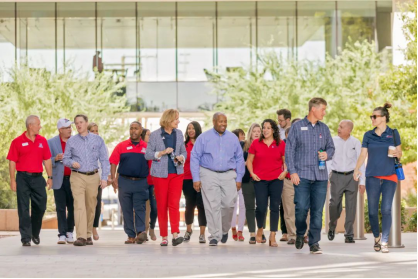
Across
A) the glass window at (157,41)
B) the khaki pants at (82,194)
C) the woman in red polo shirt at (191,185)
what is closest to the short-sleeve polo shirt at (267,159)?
the woman in red polo shirt at (191,185)

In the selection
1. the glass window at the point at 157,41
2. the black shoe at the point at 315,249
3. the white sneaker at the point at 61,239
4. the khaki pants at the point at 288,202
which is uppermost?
the glass window at the point at 157,41

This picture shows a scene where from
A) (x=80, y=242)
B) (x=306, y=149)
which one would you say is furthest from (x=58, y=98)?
(x=306, y=149)

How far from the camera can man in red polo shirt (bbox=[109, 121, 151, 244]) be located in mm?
→ 14742

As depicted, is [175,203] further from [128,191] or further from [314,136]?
[314,136]

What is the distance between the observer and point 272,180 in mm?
14164

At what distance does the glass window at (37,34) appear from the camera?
46.0 metres

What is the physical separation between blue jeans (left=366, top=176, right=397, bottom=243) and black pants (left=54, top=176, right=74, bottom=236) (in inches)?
189

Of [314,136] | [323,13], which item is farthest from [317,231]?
[323,13]

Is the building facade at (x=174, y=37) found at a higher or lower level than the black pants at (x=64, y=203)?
higher

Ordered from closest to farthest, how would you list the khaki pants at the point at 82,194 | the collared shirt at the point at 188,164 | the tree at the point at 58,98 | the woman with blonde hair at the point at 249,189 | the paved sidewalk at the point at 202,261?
the paved sidewalk at the point at 202,261 < the khaki pants at the point at 82,194 < the woman with blonde hair at the point at 249,189 < the collared shirt at the point at 188,164 < the tree at the point at 58,98

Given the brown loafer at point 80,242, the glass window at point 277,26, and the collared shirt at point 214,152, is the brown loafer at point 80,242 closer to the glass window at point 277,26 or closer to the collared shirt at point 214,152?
the collared shirt at point 214,152

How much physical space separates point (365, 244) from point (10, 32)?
114 feet

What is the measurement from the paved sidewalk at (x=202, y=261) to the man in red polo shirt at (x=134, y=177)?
0.45m

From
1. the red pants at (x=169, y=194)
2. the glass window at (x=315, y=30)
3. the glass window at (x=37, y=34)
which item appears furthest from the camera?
the glass window at (x=37, y=34)
